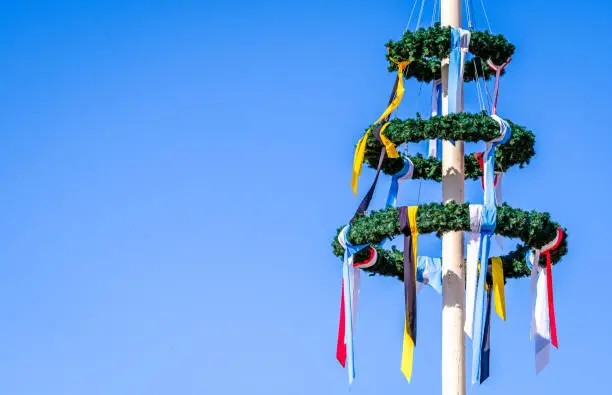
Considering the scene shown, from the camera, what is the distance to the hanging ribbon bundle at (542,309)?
36500 mm

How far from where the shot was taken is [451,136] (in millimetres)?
36219

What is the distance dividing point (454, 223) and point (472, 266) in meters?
1.05

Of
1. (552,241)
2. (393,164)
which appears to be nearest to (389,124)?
(393,164)

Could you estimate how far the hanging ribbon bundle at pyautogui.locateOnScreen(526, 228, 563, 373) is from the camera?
120 feet

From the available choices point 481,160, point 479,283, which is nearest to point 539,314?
point 479,283

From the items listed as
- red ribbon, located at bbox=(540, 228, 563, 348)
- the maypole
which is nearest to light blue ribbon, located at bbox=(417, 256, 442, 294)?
the maypole

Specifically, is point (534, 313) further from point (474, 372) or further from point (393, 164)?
point (393, 164)

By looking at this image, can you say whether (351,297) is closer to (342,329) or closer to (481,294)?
(342,329)

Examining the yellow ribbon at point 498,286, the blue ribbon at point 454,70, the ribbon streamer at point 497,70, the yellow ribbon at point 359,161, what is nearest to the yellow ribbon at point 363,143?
the yellow ribbon at point 359,161

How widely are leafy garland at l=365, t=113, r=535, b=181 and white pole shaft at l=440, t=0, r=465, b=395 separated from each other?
1.04 meters

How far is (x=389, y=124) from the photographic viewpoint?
1458 inches

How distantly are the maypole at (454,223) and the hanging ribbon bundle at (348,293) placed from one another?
0.02m

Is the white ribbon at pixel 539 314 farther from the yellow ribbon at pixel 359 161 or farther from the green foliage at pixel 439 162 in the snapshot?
the yellow ribbon at pixel 359 161

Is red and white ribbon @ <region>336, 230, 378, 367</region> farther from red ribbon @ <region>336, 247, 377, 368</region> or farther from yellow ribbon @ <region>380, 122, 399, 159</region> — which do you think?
yellow ribbon @ <region>380, 122, 399, 159</region>
